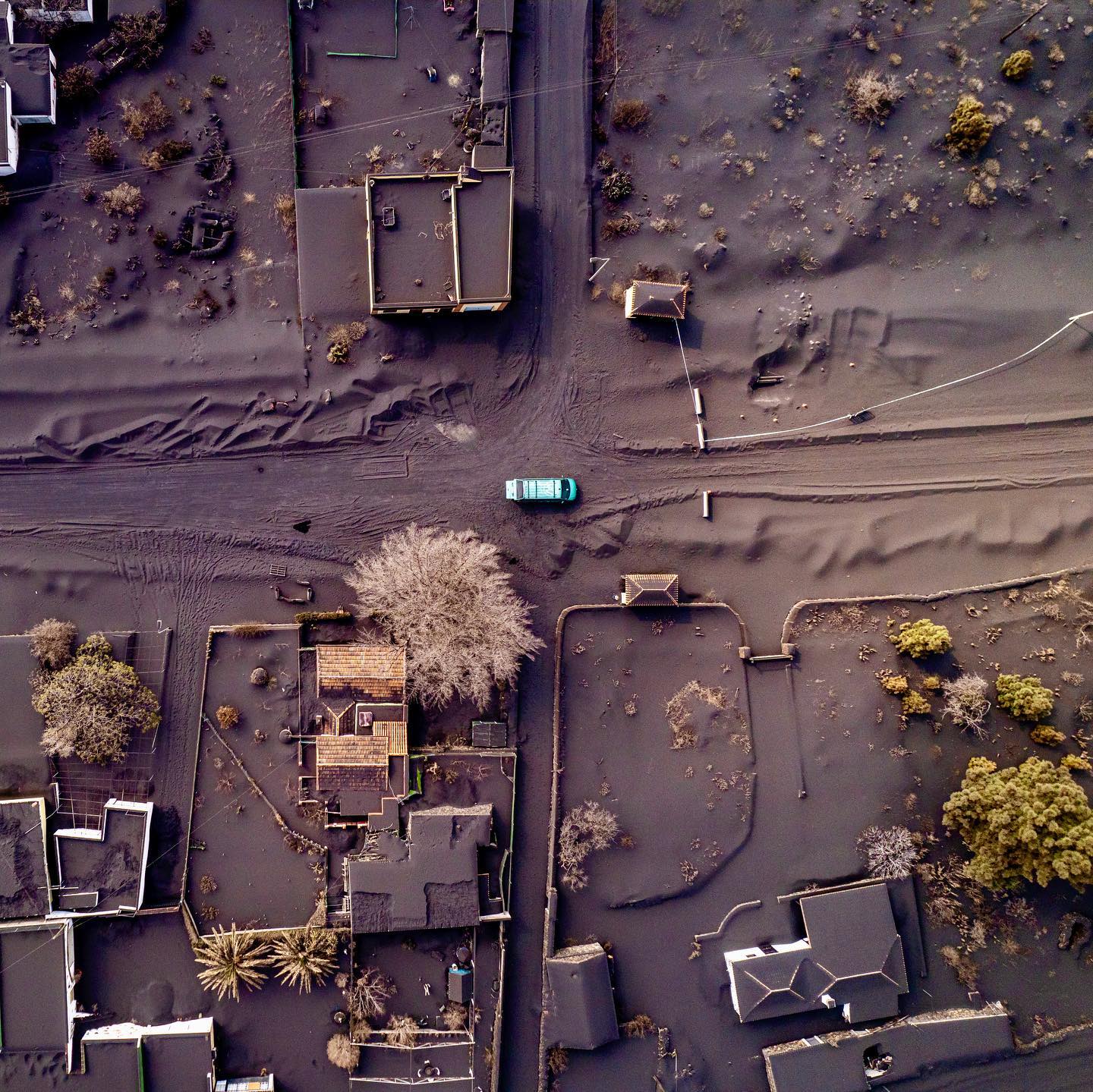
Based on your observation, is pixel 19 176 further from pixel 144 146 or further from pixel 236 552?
pixel 236 552

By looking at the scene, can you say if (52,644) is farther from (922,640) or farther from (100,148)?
(922,640)

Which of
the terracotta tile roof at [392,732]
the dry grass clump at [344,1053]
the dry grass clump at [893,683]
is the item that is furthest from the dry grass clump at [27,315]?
the dry grass clump at [893,683]

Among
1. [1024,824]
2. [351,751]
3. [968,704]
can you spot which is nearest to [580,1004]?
[351,751]

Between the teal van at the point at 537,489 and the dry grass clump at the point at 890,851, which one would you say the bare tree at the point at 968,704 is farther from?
the teal van at the point at 537,489

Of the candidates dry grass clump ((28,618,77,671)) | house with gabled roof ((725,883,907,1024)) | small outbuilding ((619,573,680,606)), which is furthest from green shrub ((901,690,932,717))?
dry grass clump ((28,618,77,671))

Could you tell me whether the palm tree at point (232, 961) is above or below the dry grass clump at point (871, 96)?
below
